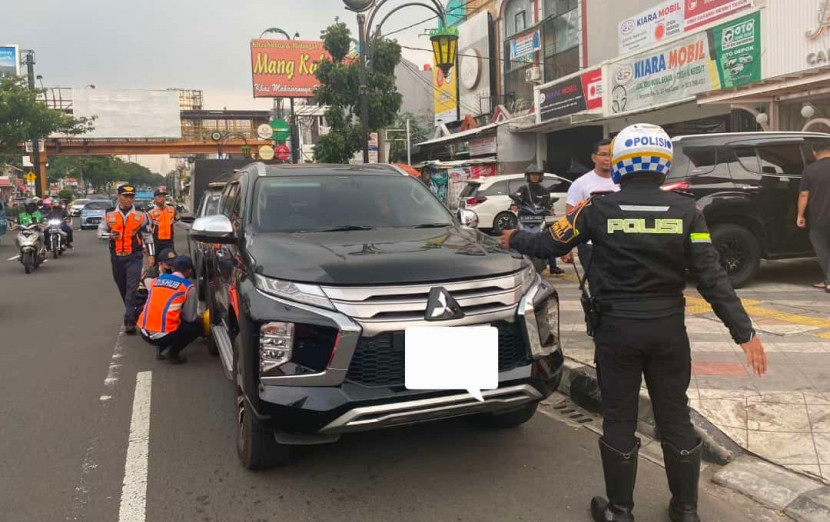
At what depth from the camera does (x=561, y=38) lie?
2323 cm

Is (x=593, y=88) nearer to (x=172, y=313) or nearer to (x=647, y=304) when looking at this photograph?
(x=172, y=313)

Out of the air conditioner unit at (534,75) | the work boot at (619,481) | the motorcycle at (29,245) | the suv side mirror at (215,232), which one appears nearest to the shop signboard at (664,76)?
the air conditioner unit at (534,75)

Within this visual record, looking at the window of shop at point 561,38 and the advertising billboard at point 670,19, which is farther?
the window of shop at point 561,38

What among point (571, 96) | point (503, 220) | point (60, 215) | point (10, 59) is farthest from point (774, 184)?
point (10, 59)

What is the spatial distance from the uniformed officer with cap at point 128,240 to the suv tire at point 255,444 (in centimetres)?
458

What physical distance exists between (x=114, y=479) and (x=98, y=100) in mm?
50006

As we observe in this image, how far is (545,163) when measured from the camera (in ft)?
76.0

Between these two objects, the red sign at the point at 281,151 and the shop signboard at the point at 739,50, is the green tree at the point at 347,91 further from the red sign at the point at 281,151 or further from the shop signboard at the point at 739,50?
the shop signboard at the point at 739,50

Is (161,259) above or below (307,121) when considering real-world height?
below

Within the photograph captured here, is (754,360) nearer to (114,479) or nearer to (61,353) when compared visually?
(114,479)

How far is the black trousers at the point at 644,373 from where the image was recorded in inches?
114

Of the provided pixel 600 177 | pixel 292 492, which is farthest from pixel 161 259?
pixel 600 177

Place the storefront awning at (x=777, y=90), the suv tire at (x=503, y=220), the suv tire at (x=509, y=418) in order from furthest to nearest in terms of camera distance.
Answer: the suv tire at (x=503, y=220)
the storefront awning at (x=777, y=90)
the suv tire at (x=509, y=418)

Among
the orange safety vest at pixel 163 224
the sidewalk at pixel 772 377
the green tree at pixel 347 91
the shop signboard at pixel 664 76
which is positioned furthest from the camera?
the green tree at pixel 347 91
